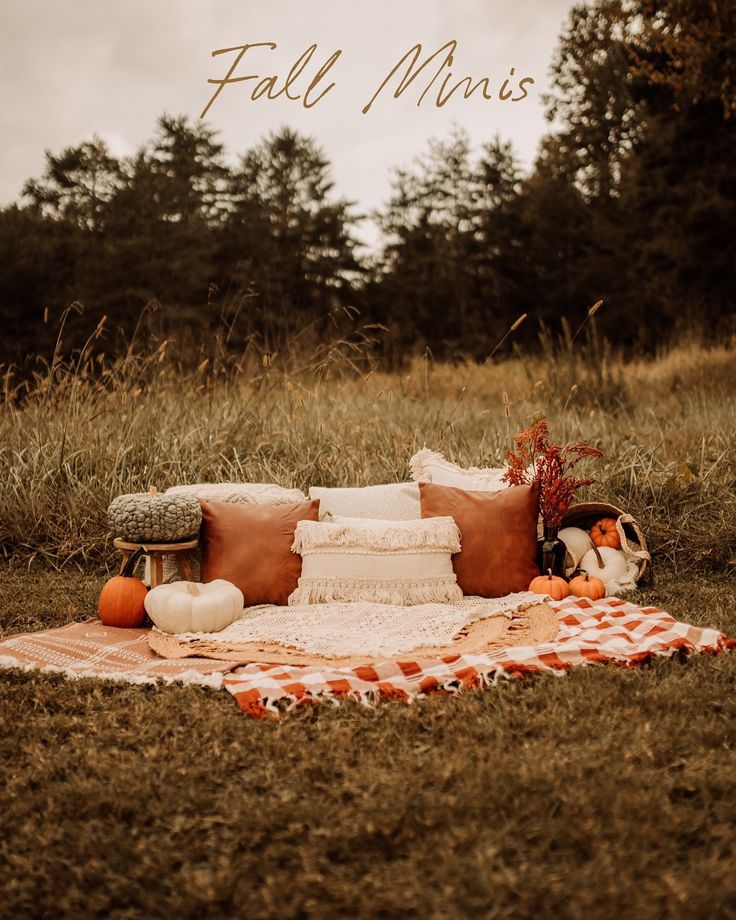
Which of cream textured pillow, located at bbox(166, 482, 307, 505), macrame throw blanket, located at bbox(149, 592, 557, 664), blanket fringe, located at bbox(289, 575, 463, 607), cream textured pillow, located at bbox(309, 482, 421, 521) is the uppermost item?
cream textured pillow, located at bbox(166, 482, 307, 505)

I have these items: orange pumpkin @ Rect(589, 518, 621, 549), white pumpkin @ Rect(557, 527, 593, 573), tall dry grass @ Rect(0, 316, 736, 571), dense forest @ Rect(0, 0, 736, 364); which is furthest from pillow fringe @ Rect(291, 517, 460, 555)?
dense forest @ Rect(0, 0, 736, 364)

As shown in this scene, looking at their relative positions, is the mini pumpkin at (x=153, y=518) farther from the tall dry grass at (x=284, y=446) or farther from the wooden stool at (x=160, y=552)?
the tall dry grass at (x=284, y=446)

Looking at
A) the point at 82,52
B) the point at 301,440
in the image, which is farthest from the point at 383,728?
the point at 82,52

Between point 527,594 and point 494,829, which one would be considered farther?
point 527,594

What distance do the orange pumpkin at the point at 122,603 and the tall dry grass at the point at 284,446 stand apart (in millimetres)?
1200

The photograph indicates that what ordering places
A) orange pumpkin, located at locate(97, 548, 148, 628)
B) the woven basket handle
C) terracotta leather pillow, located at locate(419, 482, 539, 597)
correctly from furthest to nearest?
the woven basket handle → terracotta leather pillow, located at locate(419, 482, 539, 597) → orange pumpkin, located at locate(97, 548, 148, 628)

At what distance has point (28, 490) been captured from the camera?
4805mm

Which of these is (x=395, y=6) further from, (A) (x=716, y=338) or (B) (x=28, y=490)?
(A) (x=716, y=338)

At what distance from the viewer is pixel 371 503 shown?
3840mm

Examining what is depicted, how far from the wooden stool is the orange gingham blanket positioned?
0.91 meters

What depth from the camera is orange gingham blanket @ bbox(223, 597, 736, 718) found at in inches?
94.7

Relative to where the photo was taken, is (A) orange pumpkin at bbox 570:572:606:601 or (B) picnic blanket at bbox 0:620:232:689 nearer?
(B) picnic blanket at bbox 0:620:232:689

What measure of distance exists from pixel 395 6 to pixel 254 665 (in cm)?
512

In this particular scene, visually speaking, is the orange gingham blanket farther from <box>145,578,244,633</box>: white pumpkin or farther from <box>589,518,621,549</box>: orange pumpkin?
<box>589,518,621,549</box>: orange pumpkin
